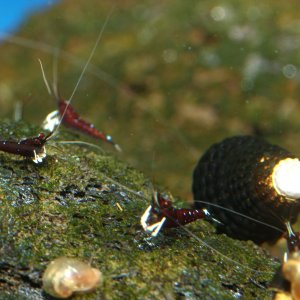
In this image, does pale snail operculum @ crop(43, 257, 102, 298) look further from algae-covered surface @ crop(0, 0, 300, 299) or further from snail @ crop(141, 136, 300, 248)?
snail @ crop(141, 136, 300, 248)

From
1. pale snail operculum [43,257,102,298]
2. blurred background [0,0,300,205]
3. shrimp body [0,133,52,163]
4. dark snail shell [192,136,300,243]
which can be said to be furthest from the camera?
blurred background [0,0,300,205]

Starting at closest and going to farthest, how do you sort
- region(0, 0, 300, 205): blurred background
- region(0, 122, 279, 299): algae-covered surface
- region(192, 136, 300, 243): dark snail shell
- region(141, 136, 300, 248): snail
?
region(0, 122, 279, 299): algae-covered surface < region(141, 136, 300, 248): snail < region(192, 136, 300, 243): dark snail shell < region(0, 0, 300, 205): blurred background

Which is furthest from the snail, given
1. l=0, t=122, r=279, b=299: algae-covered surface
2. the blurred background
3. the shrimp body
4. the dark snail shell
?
the blurred background

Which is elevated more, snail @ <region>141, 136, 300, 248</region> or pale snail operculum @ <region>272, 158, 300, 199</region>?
pale snail operculum @ <region>272, 158, 300, 199</region>

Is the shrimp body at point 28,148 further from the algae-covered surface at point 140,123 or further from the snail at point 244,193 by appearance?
the snail at point 244,193

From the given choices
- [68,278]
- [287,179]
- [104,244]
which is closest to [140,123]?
[287,179]

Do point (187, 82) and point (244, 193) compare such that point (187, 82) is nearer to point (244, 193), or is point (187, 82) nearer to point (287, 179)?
point (244, 193)

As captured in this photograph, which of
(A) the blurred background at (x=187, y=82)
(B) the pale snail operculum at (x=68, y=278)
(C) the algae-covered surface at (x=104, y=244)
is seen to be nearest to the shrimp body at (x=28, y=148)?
(C) the algae-covered surface at (x=104, y=244)
